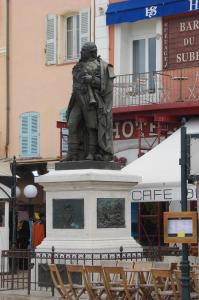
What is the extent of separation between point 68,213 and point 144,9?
10.7 meters

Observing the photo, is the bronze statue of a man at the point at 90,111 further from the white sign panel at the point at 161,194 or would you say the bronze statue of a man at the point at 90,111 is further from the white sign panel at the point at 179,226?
the white sign panel at the point at 179,226


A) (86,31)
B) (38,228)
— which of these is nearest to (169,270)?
(38,228)

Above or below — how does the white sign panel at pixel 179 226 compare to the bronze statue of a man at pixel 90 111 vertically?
below

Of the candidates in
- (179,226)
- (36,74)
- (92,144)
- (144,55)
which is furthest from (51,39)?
(179,226)

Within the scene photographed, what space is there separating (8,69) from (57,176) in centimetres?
1358

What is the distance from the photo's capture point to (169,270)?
1441 centimetres

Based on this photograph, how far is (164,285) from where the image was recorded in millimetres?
15125

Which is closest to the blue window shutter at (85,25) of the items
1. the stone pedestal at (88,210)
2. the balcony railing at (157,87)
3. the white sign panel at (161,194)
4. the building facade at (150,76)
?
the building facade at (150,76)

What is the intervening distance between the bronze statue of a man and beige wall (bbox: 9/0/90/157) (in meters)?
10.8

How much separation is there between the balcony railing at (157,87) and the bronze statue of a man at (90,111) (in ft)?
24.3

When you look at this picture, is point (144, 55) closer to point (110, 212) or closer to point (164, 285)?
point (110, 212)

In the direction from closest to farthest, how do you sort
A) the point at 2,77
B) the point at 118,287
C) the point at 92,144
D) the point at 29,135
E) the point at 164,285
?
the point at 118,287
the point at 164,285
the point at 92,144
the point at 29,135
the point at 2,77

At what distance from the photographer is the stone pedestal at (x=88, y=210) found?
1664cm

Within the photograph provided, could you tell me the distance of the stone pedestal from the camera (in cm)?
1664
